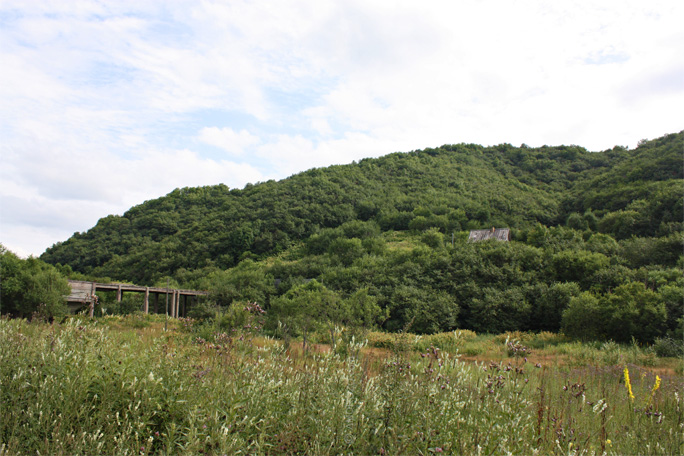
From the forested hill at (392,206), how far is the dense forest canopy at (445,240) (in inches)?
11.1

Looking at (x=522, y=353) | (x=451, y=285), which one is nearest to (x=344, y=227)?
(x=451, y=285)

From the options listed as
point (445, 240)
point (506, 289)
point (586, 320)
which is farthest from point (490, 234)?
point (586, 320)

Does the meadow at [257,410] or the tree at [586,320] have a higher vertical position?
the meadow at [257,410]

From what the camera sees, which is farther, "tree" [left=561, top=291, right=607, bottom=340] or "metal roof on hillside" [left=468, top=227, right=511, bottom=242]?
"metal roof on hillside" [left=468, top=227, right=511, bottom=242]

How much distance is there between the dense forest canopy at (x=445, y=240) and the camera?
99.2ft

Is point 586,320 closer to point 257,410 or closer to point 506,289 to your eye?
point 506,289

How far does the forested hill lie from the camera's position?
58031mm

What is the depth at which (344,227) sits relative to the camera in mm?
68312

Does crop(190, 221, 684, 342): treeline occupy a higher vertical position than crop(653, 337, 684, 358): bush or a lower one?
higher

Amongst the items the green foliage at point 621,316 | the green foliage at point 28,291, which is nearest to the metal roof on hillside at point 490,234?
the green foliage at point 621,316

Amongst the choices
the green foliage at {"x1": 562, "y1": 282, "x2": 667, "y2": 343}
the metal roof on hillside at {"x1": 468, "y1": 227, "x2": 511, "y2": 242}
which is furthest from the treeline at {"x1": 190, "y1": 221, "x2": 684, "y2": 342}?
the metal roof on hillside at {"x1": 468, "y1": 227, "x2": 511, "y2": 242}

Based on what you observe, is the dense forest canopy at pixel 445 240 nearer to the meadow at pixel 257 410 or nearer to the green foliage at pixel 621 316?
the green foliage at pixel 621 316

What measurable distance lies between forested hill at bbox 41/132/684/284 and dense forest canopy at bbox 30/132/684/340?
28cm

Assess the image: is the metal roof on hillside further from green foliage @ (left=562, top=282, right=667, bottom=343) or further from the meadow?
the meadow
